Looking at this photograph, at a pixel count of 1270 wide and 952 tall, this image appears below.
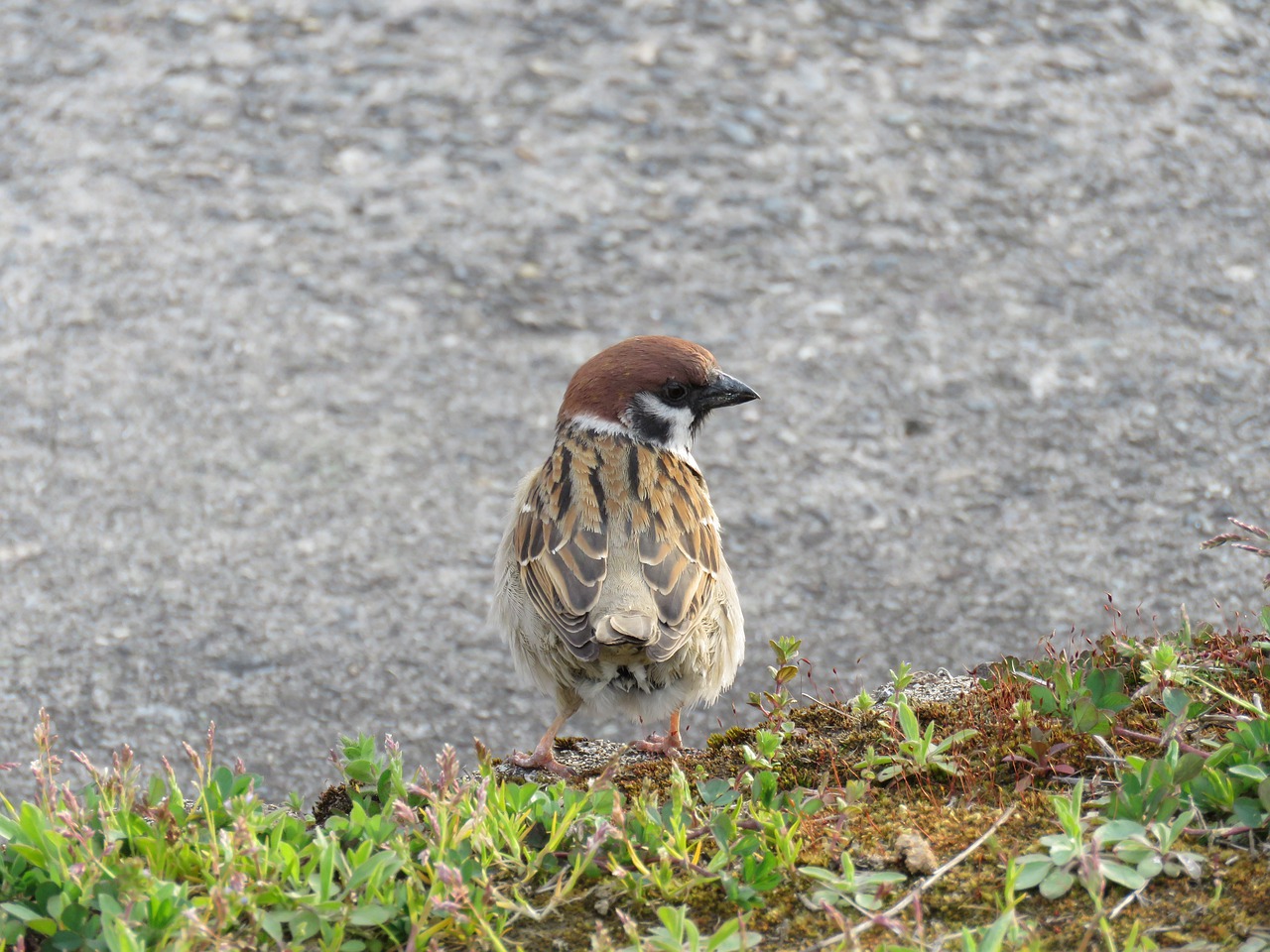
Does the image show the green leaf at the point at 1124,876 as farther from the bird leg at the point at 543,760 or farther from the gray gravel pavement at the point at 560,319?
the gray gravel pavement at the point at 560,319

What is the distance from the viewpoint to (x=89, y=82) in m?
8.66

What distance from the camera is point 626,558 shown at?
4152mm

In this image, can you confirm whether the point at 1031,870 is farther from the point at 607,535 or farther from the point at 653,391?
the point at 653,391

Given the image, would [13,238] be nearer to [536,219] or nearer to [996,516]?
[536,219]

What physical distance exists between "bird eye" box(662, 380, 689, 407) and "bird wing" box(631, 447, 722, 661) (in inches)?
7.3

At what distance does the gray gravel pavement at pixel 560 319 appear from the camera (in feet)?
19.5

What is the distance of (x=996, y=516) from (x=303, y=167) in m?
4.67

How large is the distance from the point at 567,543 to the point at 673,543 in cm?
33

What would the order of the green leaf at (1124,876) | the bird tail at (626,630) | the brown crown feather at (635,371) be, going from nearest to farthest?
the green leaf at (1124,876), the bird tail at (626,630), the brown crown feather at (635,371)

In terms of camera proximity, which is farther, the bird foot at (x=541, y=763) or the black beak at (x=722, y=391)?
the black beak at (x=722, y=391)

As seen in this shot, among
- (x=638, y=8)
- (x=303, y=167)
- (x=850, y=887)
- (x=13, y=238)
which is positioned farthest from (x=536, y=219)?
(x=850, y=887)

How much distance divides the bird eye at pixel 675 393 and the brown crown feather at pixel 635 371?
0.02 m

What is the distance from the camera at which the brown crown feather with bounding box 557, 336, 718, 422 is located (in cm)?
457

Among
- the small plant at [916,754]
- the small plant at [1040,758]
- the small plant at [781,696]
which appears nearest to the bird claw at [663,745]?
the small plant at [781,696]
